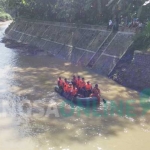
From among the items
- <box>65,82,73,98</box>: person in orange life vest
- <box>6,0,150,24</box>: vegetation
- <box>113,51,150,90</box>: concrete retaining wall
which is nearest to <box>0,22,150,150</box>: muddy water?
<box>65,82,73,98</box>: person in orange life vest

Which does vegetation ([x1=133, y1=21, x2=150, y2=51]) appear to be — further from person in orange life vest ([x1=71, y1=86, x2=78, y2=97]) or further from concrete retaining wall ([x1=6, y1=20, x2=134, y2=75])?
person in orange life vest ([x1=71, y1=86, x2=78, y2=97])

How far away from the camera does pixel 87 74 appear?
20.0 m

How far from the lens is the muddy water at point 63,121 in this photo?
1016 cm

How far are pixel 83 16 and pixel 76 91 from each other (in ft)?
47.8

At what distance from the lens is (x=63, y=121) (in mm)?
11977

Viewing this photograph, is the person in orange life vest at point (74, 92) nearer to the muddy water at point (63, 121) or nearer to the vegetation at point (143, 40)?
the muddy water at point (63, 121)

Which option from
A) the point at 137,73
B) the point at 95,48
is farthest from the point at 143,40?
the point at 95,48

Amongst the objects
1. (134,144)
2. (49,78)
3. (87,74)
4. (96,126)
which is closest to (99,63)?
(87,74)

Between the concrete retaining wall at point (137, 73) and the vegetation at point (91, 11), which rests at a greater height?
the vegetation at point (91, 11)

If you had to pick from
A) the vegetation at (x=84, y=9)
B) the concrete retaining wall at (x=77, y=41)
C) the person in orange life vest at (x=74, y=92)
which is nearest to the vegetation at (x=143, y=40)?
the concrete retaining wall at (x=77, y=41)

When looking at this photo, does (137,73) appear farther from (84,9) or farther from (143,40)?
(84,9)

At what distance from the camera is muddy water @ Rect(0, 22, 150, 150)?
10164 millimetres

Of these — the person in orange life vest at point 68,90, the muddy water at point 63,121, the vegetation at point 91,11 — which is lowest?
the muddy water at point 63,121

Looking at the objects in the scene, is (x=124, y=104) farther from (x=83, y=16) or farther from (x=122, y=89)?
(x=83, y=16)
